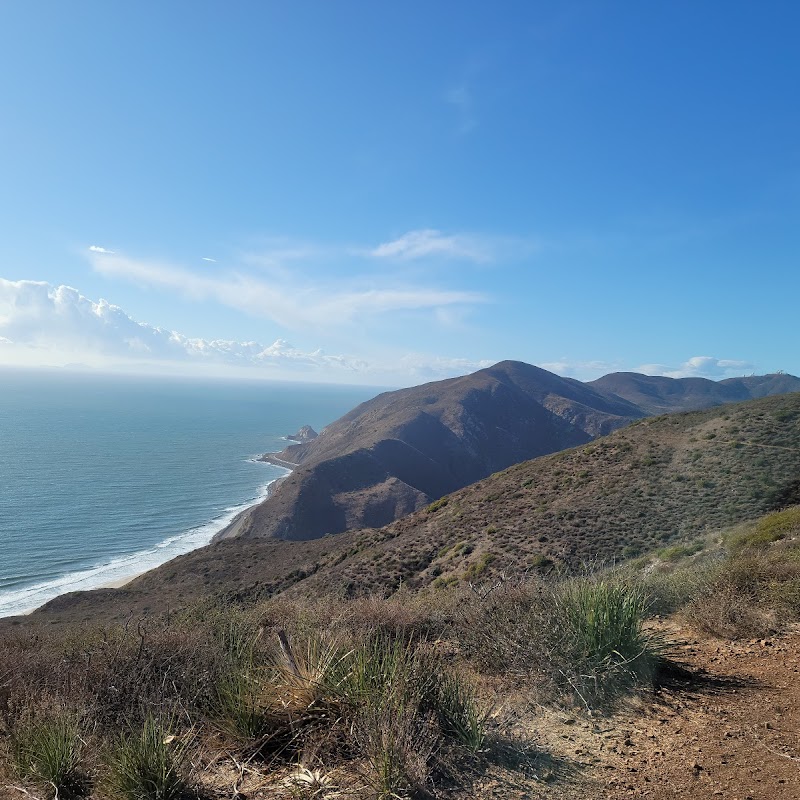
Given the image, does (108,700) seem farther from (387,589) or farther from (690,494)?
(690,494)

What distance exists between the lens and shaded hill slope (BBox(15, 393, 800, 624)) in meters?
20.4

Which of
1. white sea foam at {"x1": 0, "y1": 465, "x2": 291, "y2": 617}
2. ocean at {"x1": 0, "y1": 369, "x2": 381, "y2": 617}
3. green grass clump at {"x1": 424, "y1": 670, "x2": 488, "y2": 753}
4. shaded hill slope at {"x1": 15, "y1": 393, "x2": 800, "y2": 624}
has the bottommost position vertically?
white sea foam at {"x1": 0, "y1": 465, "x2": 291, "y2": 617}

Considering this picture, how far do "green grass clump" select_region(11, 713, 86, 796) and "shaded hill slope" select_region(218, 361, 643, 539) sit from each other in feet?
191

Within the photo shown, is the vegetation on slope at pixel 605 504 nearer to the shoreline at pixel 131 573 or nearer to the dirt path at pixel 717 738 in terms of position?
the dirt path at pixel 717 738

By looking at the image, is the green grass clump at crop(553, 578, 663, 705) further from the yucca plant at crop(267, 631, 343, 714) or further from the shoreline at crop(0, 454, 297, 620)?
the shoreline at crop(0, 454, 297, 620)

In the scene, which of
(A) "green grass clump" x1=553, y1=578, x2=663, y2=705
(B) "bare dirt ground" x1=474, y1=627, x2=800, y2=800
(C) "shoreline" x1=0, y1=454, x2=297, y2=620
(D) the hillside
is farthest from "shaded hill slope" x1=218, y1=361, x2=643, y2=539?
(B) "bare dirt ground" x1=474, y1=627, x2=800, y2=800

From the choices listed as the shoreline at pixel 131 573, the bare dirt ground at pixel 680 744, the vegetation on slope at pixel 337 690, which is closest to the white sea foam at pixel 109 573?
the shoreline at pixel 131 573

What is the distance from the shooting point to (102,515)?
228 ft

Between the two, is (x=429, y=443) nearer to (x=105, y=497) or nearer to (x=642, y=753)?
(x=105, y=497)

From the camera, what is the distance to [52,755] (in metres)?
3.00

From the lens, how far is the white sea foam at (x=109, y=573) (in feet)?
139

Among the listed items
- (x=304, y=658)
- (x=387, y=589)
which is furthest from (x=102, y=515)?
(x=304, y=658)

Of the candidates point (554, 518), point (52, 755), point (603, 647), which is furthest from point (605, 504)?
point (52, 755)

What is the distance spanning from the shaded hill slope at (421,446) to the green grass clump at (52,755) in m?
58.2
